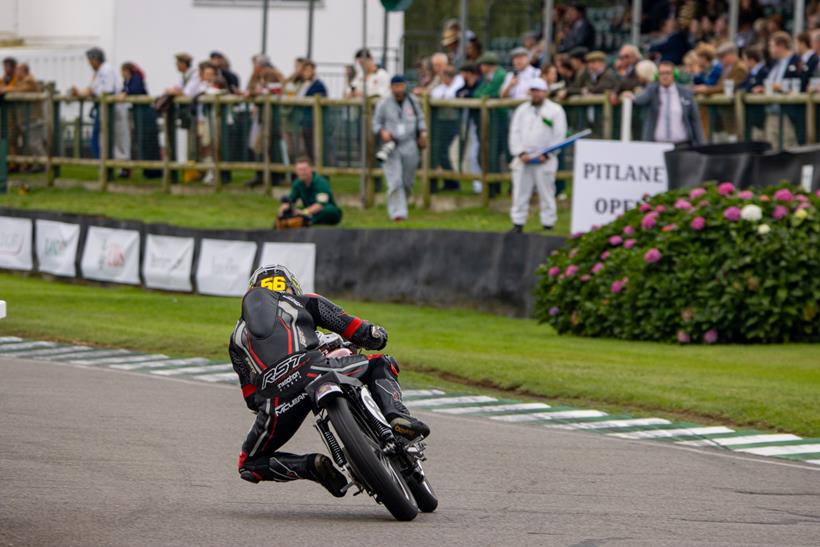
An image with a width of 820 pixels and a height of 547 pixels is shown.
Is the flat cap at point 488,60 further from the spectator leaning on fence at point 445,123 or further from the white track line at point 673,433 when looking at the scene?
the white track line at point 673,433

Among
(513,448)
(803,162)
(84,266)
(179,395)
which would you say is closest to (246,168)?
(84,266)

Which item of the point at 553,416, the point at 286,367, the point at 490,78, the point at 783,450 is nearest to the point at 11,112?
the point at 490,78

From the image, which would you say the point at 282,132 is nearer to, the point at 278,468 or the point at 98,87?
the point at 98,87

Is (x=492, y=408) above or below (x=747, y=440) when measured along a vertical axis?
below

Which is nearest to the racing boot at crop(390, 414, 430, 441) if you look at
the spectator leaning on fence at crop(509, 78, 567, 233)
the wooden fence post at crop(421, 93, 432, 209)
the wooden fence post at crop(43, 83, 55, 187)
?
the spectator leaning on fence at crop(509, 78, 567, 233)

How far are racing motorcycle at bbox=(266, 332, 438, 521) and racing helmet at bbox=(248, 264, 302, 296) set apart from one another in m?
0.72

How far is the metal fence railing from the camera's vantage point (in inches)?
886

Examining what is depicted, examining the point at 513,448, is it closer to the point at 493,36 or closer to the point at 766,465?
the point at 766,465

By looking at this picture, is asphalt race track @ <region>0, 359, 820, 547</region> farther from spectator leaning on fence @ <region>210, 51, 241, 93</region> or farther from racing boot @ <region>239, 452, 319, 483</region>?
spectator leaning on fence @ <region>210, 51, 241, 93</region>

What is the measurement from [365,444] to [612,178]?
11.7 metres

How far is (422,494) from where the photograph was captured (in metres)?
9.23

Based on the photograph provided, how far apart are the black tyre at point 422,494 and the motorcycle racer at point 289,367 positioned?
37cm

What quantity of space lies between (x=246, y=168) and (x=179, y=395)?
1482cm

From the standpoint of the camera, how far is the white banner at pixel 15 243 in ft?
81.3
